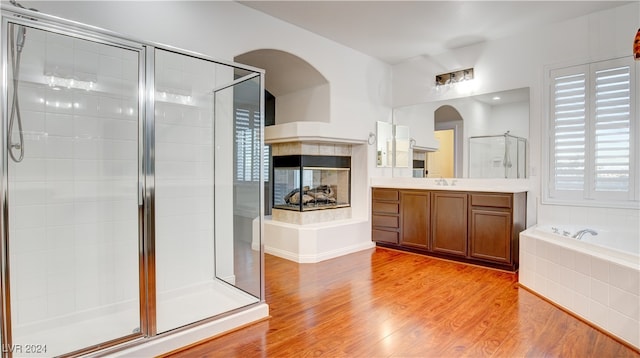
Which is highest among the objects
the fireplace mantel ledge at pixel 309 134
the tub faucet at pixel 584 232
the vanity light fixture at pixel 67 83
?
the vanity light fixture at pixel 67 83

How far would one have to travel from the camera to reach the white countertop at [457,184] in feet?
13.3

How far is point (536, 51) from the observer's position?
4.02 meters

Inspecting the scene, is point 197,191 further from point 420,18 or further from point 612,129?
point 612,129

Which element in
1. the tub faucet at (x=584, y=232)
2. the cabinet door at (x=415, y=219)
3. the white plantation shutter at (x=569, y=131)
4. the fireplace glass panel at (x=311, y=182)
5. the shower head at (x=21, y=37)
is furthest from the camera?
the fireplace glass panel at (x=311, y=182)

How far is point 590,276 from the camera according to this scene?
2484 millimetres

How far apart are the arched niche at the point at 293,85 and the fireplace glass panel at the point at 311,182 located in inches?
23.9

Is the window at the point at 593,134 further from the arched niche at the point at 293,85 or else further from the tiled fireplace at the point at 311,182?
the arched niche at the point at 293,85

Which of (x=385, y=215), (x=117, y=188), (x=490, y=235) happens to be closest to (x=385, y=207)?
(x=385, y=215)

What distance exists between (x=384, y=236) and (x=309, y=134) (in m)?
1.76

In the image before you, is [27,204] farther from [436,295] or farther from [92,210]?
[436,295]

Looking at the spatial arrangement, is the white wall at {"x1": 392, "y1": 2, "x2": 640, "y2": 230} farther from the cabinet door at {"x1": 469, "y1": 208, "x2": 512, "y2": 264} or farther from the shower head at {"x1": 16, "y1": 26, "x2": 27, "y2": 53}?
the shower head at {"x1": 16, "y1": 26, "x2": 27, "y2": 53}

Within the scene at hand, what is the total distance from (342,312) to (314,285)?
0.67 metres

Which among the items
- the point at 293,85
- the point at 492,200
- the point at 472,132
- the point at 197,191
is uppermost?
the point at 293,85

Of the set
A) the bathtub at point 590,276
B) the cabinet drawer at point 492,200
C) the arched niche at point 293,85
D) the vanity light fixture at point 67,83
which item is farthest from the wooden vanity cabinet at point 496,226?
the vanity light fixture at point 67,83
